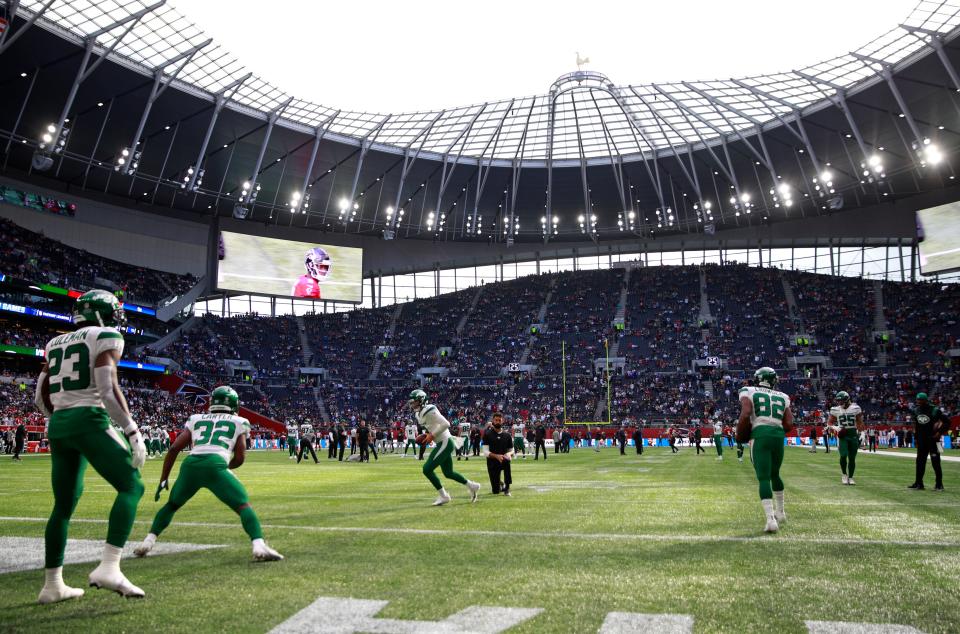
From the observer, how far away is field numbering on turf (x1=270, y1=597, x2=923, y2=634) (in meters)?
4.46

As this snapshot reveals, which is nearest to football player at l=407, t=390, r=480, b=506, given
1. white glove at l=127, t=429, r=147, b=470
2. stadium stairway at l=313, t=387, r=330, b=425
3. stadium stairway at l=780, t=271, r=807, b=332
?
white glove at l=127, t=429, r=147, b=470

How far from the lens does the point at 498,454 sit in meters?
15.2

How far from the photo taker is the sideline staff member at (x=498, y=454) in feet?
49.0

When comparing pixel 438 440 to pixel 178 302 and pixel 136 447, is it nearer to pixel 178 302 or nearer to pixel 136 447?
pixel 136 447

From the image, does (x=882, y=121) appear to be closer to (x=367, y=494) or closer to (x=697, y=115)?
(x=697, y=115)

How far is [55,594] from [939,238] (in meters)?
67.3

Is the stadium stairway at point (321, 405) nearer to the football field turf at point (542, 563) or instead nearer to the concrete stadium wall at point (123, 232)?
the concrete stadium wall at point (123, 232)

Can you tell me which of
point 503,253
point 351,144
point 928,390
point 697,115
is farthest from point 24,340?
point 928,390

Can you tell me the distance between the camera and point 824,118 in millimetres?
52750

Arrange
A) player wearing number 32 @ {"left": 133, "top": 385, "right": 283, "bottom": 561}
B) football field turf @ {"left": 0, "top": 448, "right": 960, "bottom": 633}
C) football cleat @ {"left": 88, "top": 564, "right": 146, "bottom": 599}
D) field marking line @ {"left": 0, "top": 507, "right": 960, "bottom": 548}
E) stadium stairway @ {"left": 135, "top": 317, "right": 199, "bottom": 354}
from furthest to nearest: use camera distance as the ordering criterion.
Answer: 1. stadium stairway @ {"left": 135, "top": 317, "right": 199, "bottom": 354}
2. field marking line @ {"left": 0, "top": 507, "right": 960, "bottom": 548}
3. player wearing number 32 @ {"left": 133, "top": 385, "right": 283, "bottom": 561}
4. football cleat @ {"left": 88, "top": 564, "right": 146, "bottom": 599}
5. football field turf @ {"left": 0, "top": 448, "right": 960, "bottom": 633}

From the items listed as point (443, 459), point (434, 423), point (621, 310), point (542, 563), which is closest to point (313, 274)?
point (621, 310)

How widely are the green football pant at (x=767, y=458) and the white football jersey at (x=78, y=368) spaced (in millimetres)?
7768

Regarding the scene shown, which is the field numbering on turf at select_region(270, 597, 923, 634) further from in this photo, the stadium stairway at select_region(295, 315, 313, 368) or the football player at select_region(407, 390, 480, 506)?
the stadium stairway at select_region(295, 315, 313, 368)

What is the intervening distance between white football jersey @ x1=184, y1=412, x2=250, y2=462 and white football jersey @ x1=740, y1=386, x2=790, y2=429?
6539 mm
